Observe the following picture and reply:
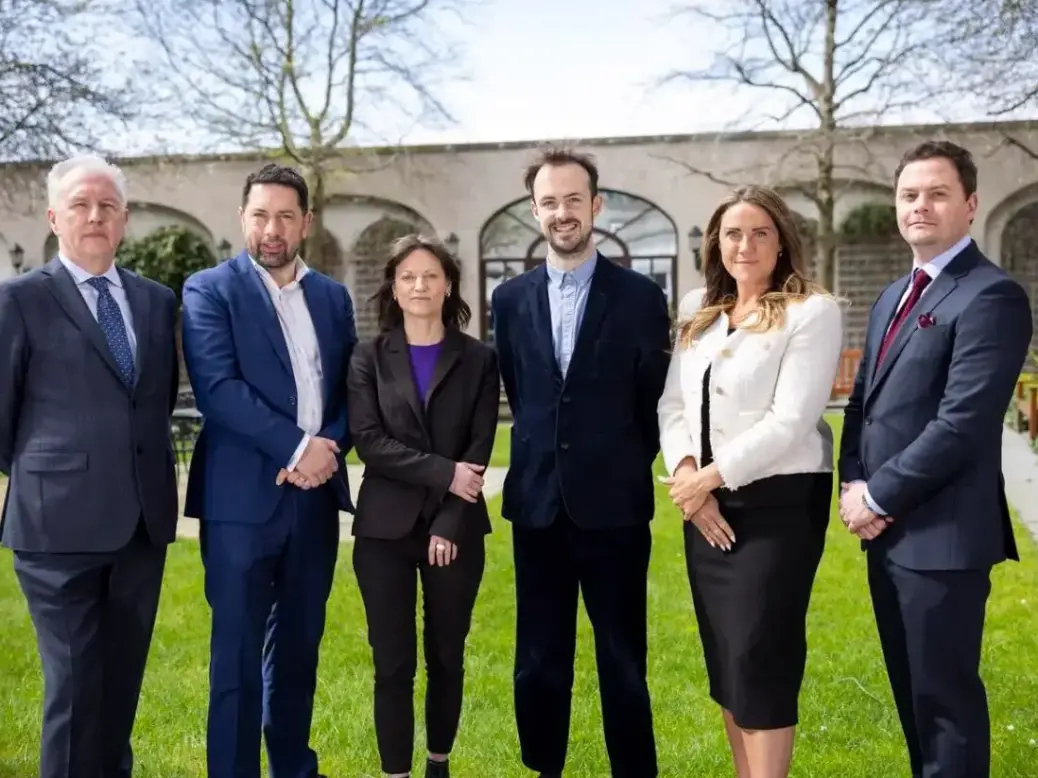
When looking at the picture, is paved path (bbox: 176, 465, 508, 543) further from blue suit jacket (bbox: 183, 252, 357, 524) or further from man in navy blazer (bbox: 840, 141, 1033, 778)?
man in navy blazer (bbox: 840, 141, 1033, 778)

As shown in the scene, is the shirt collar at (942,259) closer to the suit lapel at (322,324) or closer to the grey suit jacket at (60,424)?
the suit lapel at (322,324)

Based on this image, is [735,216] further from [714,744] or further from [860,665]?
[860,665]

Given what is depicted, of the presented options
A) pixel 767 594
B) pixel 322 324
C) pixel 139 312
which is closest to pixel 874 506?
pixel 767 594

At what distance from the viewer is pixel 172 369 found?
3.25m

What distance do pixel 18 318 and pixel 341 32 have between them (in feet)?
62.3

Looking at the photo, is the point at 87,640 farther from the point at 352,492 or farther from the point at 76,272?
the point at 352,492

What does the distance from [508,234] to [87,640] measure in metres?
18.8

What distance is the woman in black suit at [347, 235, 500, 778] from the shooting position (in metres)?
3.20

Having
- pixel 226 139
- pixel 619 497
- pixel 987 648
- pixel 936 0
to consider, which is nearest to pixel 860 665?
pixel 987 648

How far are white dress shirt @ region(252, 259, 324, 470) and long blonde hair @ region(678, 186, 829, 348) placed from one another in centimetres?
124

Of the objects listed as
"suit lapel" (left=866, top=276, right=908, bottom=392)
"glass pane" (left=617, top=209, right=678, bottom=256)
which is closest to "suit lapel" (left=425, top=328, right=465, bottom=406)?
"suit lapel" (left=866, top=276, right=908, bottom=392)

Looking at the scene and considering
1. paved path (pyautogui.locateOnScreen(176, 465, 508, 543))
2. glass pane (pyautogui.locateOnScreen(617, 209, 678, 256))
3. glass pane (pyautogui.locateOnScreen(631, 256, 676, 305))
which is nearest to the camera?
paved path (pyautogui.locateOnScreen(176, 465, 508, 543))

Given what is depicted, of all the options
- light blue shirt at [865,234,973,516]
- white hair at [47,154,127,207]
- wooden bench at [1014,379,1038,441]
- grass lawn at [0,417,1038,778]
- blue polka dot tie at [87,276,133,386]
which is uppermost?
white hair at [47,154,127,207]

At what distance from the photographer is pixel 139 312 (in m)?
3.09
